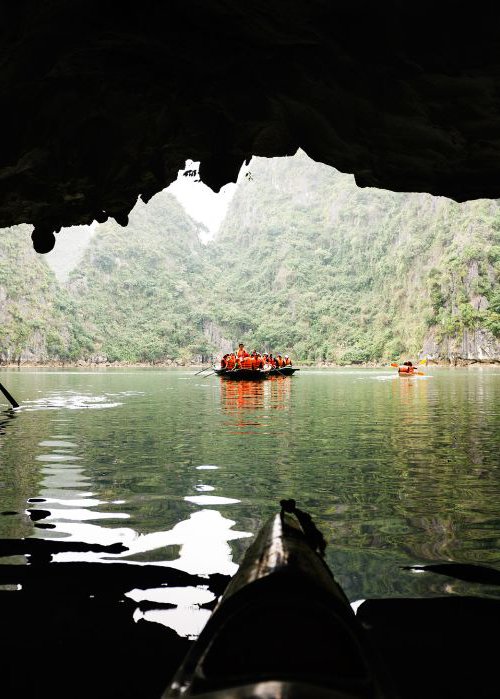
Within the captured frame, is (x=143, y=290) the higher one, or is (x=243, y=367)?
(x=143, y=290)

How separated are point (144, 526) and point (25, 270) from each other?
4098 inches

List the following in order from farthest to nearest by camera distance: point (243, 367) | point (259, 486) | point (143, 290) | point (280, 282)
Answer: point (280, 282)
point (143, 290)
point (243, 367)
point (259, 486)

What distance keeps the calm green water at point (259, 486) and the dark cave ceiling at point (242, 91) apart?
10.9ft

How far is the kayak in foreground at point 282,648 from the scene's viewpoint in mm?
1939

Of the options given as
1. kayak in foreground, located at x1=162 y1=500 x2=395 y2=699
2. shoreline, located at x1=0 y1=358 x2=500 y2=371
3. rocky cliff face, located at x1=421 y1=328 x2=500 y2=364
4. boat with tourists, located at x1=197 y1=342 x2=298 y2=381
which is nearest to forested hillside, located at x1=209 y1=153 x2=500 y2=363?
rocky cliff face, located at x1=421 y1=328 x2=500 y2=364

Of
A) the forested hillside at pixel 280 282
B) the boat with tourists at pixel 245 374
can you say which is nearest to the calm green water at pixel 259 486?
the boat with tourists at pixel 245 374

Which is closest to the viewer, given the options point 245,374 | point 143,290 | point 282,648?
point 282,648

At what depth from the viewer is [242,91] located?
536 cm

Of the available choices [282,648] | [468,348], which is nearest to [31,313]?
[468,348]

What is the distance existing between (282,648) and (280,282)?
141914 mm

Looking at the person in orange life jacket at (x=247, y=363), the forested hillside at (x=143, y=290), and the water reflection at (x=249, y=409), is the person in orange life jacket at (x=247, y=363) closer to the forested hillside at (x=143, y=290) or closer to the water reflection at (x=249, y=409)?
the water reflection at (x=249, y=409)

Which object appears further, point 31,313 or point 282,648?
point 31,313

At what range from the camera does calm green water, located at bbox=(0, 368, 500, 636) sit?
4557 millimetres

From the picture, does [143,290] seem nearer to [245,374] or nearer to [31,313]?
[31,313]
